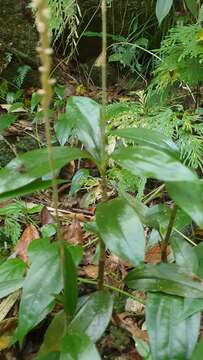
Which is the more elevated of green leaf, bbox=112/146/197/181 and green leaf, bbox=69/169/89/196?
green leaf, bbox=112/146/197/181

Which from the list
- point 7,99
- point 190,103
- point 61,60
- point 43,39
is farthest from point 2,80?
point 43,39

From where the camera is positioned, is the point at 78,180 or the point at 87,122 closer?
the point at 87,122

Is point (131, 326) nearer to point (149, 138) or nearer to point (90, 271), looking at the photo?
point (90, 271)

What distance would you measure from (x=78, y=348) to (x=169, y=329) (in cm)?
17

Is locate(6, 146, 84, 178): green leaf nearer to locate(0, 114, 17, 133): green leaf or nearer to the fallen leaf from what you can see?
the fallen leaf

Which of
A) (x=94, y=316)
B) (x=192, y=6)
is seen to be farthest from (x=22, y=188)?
(x=192, y=6)

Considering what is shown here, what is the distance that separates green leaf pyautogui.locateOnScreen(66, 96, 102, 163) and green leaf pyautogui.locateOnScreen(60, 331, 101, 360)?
→ 0.32 metres

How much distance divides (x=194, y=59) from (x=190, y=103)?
1.11ft

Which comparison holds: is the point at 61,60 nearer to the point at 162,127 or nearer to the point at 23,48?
the point at 23,48

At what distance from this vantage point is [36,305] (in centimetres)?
98

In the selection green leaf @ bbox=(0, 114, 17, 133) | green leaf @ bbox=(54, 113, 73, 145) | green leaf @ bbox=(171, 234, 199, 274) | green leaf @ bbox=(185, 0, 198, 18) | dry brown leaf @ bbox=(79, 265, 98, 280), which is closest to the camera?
green leaf @ bbox=(171, 234, 199, 274)

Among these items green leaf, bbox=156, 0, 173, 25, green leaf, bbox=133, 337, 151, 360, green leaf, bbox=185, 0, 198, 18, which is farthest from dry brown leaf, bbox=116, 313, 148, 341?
green leaf, bbox=185, 0, 198, 18

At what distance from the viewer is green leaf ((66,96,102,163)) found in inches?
40.2

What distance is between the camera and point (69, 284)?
999 mm
